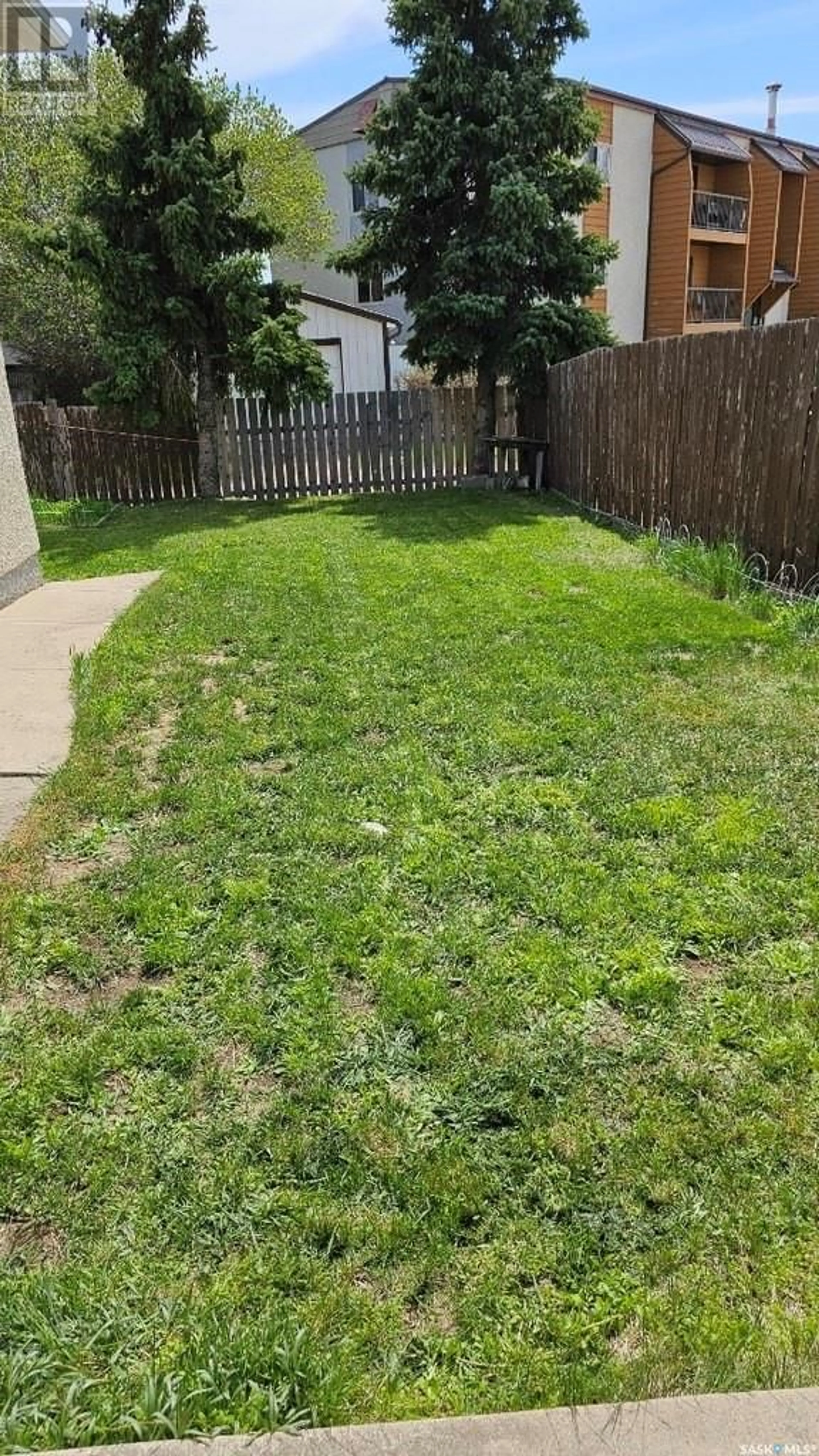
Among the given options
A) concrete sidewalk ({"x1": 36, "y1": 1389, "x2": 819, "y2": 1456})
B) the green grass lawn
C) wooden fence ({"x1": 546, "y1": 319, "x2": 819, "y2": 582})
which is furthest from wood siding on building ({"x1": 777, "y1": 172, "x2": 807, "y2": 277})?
concrete sidewalk ({"x1": 36, "y1": 1389, "x2": 819, "y2": 1456})

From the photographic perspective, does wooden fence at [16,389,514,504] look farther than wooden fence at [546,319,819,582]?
Yes

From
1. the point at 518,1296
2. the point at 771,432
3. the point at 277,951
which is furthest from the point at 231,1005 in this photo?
the point at 771,432

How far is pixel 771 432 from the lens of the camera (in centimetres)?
565

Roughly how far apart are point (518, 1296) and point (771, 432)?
5.51m

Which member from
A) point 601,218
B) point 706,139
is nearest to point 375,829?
point 601,218

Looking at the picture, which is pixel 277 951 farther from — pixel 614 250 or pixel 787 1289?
pixel 614 250

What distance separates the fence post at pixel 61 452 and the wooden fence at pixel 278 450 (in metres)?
0.01

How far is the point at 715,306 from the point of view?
25734 mm

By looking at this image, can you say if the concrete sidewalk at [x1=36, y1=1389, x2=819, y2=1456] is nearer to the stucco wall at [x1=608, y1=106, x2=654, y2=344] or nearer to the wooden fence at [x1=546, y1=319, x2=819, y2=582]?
the wooden fence at [x1=546, y1=319, x2=819, y2=582]

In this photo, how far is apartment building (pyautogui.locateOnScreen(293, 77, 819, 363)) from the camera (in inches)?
920

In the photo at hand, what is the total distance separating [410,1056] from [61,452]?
11.7 m

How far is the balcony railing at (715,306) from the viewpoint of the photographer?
25047 millimetres

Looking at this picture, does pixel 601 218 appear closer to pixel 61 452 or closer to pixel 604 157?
pixel 604 157

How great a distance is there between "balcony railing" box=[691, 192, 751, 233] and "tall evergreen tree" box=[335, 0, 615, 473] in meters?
15.7
